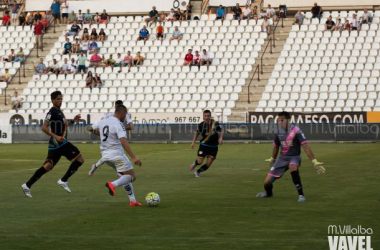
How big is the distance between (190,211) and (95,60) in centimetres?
3551

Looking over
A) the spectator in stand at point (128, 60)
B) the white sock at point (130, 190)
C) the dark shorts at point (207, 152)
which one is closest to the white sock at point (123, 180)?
the white sock at point (130, 190)

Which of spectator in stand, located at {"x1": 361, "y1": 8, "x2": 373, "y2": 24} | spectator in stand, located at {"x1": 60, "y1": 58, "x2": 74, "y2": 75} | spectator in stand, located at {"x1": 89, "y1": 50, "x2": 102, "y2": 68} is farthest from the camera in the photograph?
spectator in stand, located at {"x1": 60, "y1": 58, "x2": 74, "y2": 75}

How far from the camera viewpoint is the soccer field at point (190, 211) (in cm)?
1107

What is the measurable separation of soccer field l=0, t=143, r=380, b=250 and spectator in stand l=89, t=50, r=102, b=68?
81.5 feet

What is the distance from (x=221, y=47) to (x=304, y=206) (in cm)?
3346

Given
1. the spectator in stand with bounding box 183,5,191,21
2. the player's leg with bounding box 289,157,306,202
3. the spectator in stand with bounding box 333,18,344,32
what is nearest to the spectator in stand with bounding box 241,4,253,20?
the spectator in stand with bounding box 183,5,191,21

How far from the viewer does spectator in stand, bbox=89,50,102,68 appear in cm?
4866

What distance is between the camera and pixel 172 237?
1130 cm

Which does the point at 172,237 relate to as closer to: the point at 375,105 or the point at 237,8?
the point at 375,105

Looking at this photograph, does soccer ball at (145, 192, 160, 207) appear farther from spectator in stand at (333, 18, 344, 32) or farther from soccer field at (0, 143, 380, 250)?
spectator in stand at (333, 18, 344, 32)

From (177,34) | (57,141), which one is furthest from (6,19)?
(57,141)

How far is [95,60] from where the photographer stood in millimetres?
48719

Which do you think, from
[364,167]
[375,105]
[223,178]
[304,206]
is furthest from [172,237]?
[375,105]

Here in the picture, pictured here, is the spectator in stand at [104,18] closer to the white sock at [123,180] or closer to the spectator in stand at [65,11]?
the spectator in stand at [65,11]
